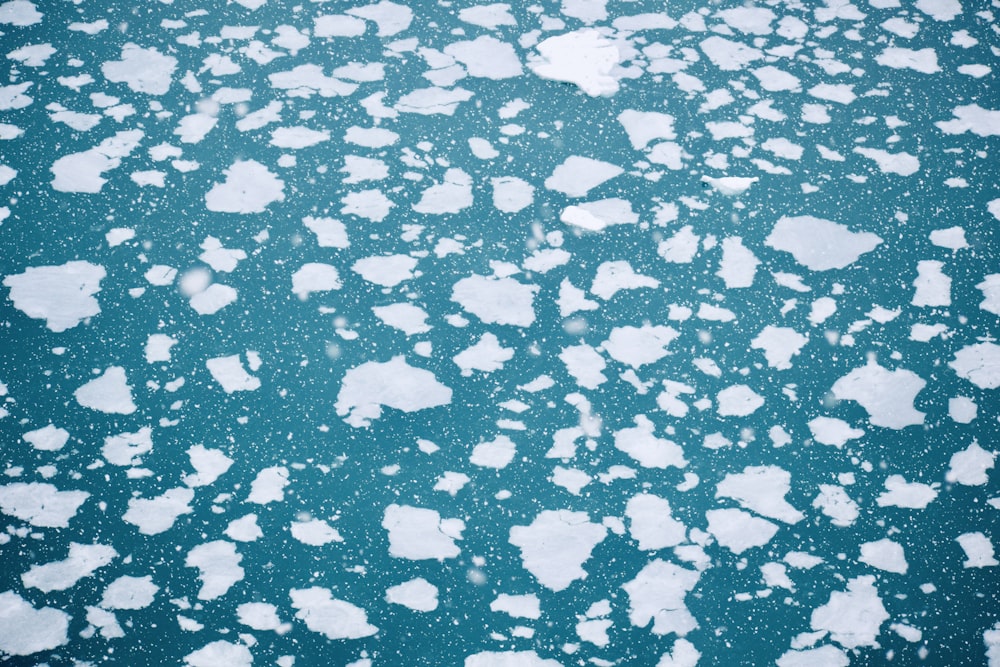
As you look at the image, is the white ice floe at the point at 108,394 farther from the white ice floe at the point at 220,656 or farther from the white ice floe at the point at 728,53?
the white ice floe at the point at 728,53

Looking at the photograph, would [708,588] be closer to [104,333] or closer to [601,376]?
[601,376]

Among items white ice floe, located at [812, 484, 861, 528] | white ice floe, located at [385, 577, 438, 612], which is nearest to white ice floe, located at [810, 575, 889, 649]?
white ice floe, located at [812, 484, 861, 528]

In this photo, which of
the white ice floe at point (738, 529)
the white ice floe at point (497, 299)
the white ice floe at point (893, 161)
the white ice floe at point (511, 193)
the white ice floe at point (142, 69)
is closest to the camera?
the white ice floe at point (738, 529)

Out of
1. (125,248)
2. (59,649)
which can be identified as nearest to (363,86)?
(125,248)

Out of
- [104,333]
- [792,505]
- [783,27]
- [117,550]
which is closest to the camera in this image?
[117,550]

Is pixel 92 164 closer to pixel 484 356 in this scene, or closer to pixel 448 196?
pixel 448 196

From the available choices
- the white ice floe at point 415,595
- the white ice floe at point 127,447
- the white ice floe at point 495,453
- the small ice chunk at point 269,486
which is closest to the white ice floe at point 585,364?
the white ice floe at point 495,453
